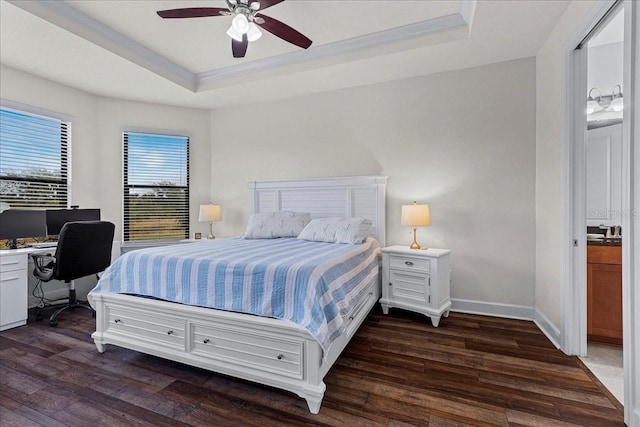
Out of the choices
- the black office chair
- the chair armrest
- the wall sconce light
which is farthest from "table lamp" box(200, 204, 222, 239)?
the wall sconce light

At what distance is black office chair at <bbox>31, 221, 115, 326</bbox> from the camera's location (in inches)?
117

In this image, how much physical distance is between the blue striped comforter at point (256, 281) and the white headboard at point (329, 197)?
1.22 metres

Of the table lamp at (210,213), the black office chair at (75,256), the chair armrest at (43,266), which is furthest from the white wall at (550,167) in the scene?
the chair armrest at (43,266)

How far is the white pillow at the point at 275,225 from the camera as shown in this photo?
3576 millimetres

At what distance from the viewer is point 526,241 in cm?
310

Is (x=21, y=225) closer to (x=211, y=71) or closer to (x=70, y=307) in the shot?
(x=70, y=307)

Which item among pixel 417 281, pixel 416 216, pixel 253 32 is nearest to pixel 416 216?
pixel 416 216

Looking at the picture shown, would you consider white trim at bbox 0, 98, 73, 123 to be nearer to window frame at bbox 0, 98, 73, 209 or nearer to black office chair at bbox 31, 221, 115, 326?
window frame at bbox 0, 98, 73, 209

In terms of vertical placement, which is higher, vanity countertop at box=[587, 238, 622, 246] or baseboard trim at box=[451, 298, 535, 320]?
vanity countertop at box=[587, 238, 622, 246]

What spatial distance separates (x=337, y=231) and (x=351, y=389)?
1.61 metres

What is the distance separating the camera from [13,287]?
2.98 m

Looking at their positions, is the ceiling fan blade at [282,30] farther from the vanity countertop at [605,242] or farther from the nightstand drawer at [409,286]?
the vanity countertop at [605,242]

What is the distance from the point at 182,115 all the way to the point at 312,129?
2120 millimetres

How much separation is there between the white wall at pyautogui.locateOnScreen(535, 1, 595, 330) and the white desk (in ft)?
16.3
